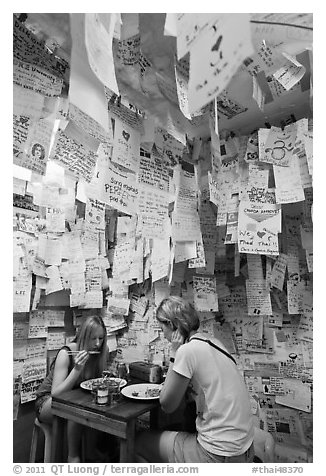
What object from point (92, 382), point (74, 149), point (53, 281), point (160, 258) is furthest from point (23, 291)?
point (74, 149)

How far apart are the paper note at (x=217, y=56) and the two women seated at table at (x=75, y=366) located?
3.81 feet

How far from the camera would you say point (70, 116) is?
0.92 m

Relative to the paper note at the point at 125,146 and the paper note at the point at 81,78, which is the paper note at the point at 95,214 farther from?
the paper note at the point at 81,78

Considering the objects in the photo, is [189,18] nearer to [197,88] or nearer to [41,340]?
[197,88]

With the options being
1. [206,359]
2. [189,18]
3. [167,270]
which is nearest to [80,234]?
[167,270]

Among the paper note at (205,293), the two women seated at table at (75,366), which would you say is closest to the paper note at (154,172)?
the paper note at (205,293)

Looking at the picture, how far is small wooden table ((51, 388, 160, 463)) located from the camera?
3.24 ft

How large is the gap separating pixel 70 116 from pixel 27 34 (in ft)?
0.70

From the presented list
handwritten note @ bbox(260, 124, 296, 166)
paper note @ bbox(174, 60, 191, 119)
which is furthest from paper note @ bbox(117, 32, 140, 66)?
handwritten note @ bbox(260, 124, 296, 166)

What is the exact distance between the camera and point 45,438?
1.21 metres

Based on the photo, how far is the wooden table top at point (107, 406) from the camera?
1.08m

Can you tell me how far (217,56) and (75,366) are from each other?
1289 mm

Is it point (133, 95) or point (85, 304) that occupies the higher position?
point (133, 95)

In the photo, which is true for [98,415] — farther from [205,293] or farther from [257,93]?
[257,93]
